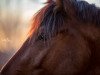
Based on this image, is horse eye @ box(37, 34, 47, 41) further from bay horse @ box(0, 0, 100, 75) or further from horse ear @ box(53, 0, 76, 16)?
horse ear @ box(53, 0, 76, 16)

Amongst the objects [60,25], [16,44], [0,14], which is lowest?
[16,44]

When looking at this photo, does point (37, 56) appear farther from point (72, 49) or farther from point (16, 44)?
point (16, 44)

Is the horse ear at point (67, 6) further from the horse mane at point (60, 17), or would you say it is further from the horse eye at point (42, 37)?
the horse eye at point (42, 37)

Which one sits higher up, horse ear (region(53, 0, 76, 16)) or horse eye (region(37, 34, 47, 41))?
horse ear (region(53, 0, 76, 16))

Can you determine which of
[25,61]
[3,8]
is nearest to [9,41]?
[3,8]

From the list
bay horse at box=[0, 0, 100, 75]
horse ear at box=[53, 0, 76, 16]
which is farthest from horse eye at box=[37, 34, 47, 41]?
horse ear at box=[53, 0, 76, 16]

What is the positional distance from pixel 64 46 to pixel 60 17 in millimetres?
249

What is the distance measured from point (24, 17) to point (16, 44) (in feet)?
3.78

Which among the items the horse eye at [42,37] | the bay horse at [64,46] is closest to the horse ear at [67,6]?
the bay horse at [64,46]

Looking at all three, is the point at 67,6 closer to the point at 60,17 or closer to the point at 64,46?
the point at 60,17

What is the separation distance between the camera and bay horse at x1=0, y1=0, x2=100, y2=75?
2.39 meters

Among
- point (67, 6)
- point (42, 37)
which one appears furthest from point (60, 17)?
point (42, 37)

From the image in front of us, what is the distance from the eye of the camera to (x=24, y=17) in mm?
7367

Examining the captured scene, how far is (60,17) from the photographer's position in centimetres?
247
